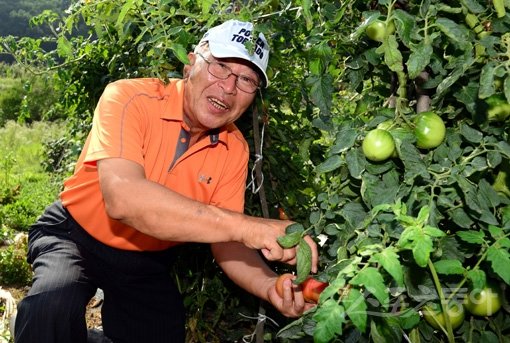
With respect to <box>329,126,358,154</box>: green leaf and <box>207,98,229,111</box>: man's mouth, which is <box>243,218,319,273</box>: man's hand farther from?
<box>207,98,229,111</box>: man's mouth

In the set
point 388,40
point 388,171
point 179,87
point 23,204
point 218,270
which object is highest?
point 388,40

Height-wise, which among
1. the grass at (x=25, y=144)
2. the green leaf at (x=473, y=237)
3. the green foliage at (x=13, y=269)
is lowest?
the grass at (x=25, y=144)

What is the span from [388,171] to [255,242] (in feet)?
1.39

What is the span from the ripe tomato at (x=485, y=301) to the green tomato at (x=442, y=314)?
0.02 metres

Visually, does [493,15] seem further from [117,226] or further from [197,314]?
[197,314]

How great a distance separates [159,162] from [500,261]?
128cm

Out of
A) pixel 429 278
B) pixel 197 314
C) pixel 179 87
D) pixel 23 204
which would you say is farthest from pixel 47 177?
pixel 429 278

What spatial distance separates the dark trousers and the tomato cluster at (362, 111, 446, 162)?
1.26 meters

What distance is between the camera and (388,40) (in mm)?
1059

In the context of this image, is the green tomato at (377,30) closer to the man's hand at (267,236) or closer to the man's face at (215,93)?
the man's hand at (267,236)

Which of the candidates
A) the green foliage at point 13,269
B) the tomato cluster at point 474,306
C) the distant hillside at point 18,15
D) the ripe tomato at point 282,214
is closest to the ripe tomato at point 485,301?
the tomato cluster at point 474,306

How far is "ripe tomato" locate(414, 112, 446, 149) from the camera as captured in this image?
1054 mm

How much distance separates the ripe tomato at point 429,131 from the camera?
105 centimetres

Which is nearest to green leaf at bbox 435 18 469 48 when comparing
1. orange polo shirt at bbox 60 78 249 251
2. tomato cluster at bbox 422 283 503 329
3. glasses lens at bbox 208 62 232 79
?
tomato cluster at bbox 422 283 503 329
